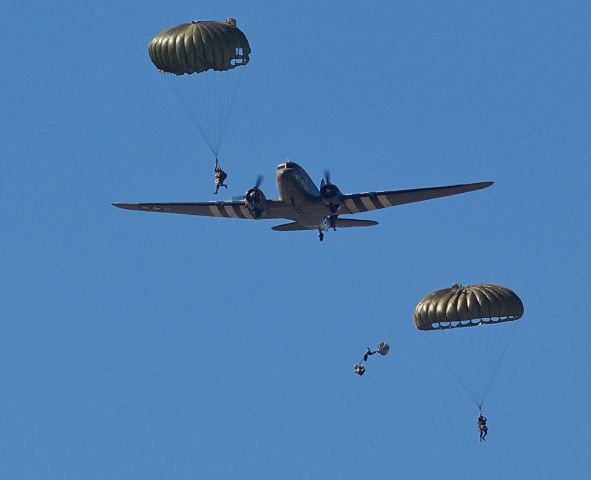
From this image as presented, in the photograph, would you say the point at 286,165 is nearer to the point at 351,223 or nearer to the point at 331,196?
the point at 331,196

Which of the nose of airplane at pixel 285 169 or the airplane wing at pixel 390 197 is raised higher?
the airplane wing at pixel 390 197

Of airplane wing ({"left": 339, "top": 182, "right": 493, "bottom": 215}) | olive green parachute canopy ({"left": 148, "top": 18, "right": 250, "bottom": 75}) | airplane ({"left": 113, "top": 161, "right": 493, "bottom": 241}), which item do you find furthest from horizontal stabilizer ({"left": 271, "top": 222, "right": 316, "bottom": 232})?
olive green parachute canopy ({"left": 148, "top": 18, "right": 250, "bottom": 75})

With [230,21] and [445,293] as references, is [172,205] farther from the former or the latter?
[445,293]

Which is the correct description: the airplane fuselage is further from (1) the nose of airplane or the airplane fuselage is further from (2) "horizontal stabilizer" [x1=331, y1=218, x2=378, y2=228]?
(2) "horizontal stabilizer" [x1=331, y1=218, x2=378, y2=228]

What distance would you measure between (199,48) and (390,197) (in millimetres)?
17487

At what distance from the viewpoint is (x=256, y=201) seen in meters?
93.8

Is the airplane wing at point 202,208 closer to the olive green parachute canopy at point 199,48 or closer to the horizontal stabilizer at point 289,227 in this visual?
the horizontal stabilizer at point 289,227

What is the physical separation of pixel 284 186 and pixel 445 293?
41.1ft

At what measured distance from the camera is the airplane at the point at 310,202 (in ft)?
302

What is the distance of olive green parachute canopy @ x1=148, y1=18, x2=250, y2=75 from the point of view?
90438 mm

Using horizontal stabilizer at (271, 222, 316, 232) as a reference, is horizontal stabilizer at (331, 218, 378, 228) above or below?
above

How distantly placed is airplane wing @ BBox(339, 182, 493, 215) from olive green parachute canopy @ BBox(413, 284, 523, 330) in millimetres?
7666

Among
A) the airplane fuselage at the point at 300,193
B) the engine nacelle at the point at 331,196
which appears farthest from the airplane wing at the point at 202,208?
the engine nacelle at the point at 331,196

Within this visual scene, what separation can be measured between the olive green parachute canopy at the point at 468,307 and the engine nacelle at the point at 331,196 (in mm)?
8603
